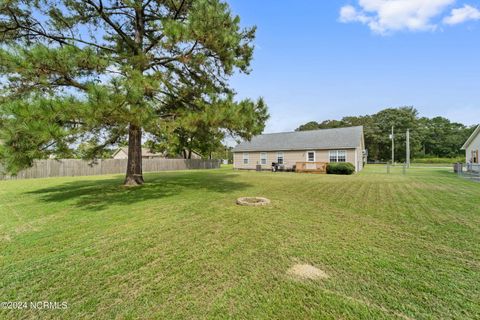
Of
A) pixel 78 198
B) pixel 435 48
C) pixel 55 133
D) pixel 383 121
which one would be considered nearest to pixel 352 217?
pixel 55 133

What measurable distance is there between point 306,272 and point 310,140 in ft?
71.9

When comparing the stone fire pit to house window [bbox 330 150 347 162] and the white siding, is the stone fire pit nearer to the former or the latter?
house window [bbox 330 150 347 162]

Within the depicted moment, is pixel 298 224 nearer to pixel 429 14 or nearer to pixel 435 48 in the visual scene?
pixel 429 14

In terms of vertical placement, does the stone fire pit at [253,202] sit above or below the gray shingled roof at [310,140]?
below

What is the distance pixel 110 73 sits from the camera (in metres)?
6.84

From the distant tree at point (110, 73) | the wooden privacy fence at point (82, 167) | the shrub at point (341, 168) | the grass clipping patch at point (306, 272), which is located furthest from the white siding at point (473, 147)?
Answer: the wooden privacy fence at point (82, 167)

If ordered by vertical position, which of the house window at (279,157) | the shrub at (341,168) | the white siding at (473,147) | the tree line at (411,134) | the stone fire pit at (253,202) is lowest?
the stone fire pit at (253,202)

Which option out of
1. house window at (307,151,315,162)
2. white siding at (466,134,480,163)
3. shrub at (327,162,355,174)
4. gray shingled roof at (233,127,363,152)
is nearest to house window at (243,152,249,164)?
gray shingled roof at (233,127,363,152)

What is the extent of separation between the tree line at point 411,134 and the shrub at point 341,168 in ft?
112

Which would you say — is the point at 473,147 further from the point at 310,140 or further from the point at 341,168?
the point at 310,140

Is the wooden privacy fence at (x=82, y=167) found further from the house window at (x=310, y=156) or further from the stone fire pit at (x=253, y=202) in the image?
the house window at (x=310, y=156)

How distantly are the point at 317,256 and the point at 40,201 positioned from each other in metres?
9.03

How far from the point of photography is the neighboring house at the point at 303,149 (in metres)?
20.6

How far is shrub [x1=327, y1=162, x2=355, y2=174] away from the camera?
17953 millimetres
